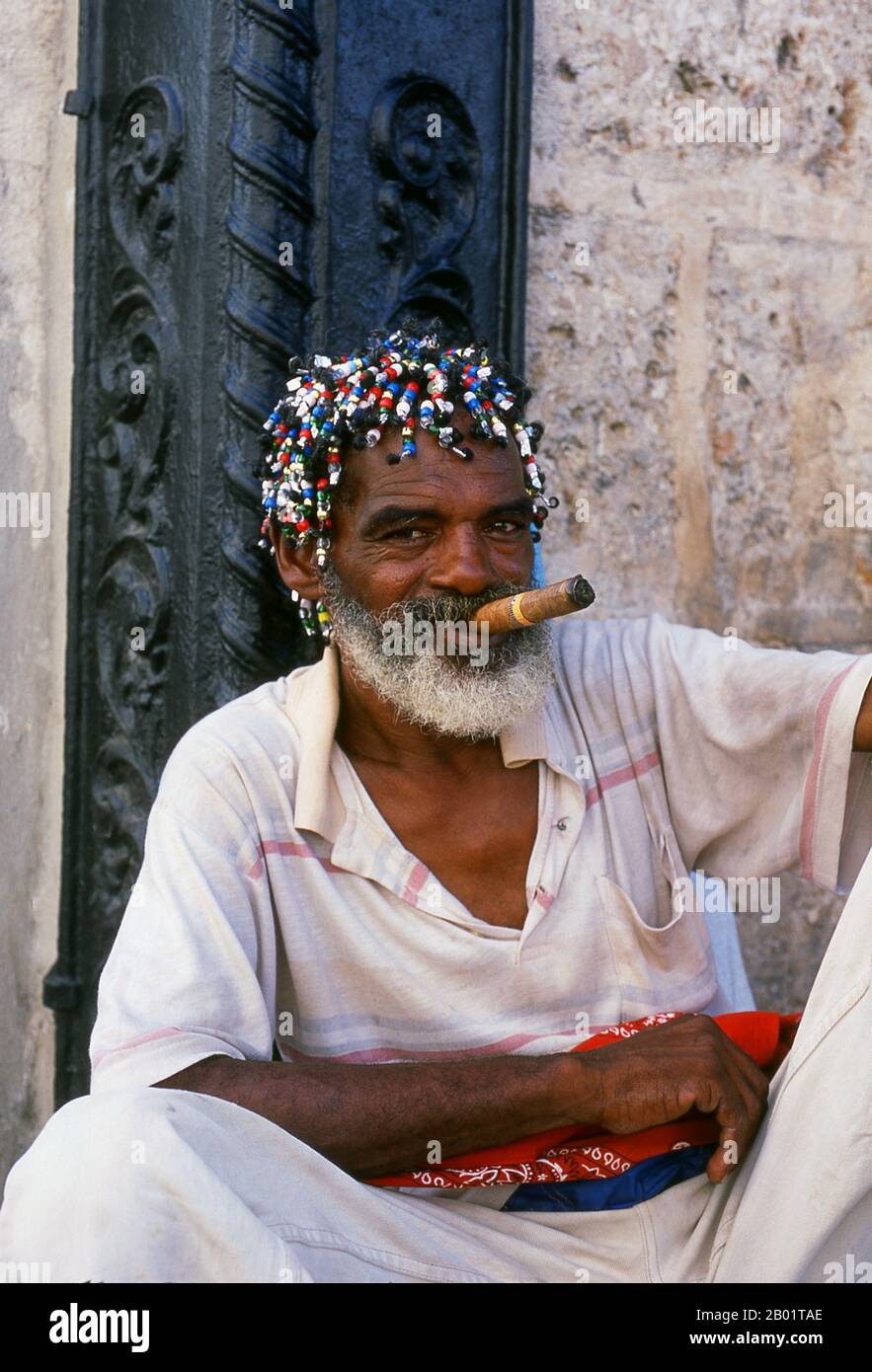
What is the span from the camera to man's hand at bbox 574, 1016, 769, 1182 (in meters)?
2.23

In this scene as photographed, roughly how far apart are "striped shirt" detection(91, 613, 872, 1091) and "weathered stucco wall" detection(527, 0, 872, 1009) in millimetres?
912

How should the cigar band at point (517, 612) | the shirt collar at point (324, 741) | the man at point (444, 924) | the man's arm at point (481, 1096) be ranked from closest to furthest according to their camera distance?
the man at point (444, 924) < the man's arm at point (481, 1096) < the cigar band at point (517, 612) < the shirt collar at point (324, 741)

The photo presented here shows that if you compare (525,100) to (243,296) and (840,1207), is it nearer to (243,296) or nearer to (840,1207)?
(243,296)

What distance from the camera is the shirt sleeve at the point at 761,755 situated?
2545 millimetres

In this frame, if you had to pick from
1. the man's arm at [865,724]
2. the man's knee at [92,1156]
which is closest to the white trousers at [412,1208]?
the man's knee at [92,1156]

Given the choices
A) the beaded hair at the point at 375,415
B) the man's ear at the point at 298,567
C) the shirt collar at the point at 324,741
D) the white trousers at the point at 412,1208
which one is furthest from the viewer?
the man's ear at the point at 298,567

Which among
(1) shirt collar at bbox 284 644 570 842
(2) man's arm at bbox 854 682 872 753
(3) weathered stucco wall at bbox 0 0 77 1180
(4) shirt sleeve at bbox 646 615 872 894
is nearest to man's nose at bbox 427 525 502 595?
(1) shirt collar at bbox 284 644 570 842

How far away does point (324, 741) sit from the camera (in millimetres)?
2592

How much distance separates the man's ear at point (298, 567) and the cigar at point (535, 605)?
40 centimetres

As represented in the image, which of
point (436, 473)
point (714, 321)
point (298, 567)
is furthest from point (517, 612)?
point (714, 321)

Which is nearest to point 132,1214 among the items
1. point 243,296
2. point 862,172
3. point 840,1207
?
point 840,1207

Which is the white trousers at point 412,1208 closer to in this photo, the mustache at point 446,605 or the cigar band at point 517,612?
the cigar band at point 517,612

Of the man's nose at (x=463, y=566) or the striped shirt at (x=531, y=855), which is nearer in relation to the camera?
the striped shirt at (x=531, y=855)

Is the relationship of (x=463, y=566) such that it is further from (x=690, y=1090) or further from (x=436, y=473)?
(x=690, y=1090)
